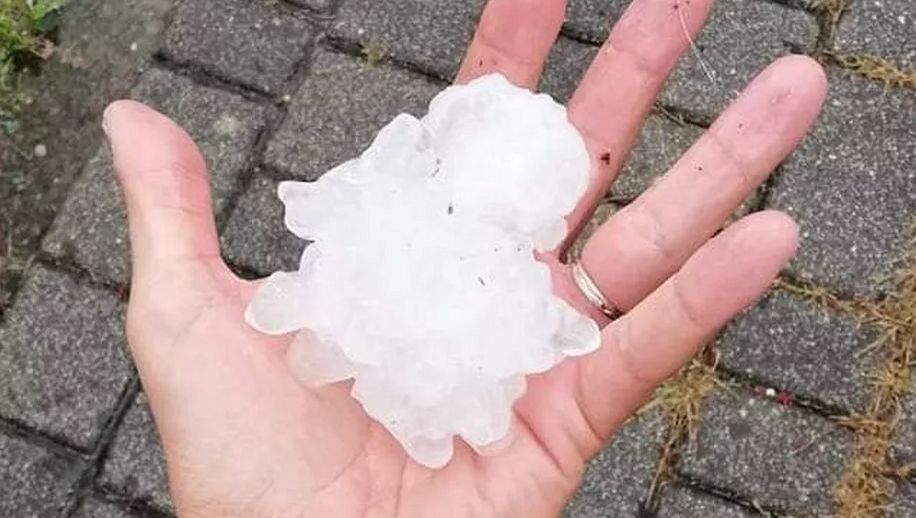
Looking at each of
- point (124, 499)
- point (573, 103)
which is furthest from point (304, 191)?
point (124, 499)

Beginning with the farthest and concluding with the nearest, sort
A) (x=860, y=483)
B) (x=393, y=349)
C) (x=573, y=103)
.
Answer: (x=860, y=483) → (x=573, y=103) → (x=393, y=349)

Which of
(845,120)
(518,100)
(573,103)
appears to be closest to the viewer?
(518,100)

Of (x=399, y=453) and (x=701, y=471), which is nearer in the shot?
(x=399, y=453)

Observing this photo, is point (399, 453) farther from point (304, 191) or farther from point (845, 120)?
point (845, 120)

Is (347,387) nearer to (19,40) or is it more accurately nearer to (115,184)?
(115,184)

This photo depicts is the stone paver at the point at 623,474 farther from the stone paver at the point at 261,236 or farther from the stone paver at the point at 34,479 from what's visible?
the stone paver at the point at 34,479

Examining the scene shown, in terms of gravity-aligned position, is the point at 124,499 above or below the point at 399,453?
below

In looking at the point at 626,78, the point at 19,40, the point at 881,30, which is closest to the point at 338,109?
the point at 19,40

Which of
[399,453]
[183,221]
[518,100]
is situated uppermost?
[518,100]
